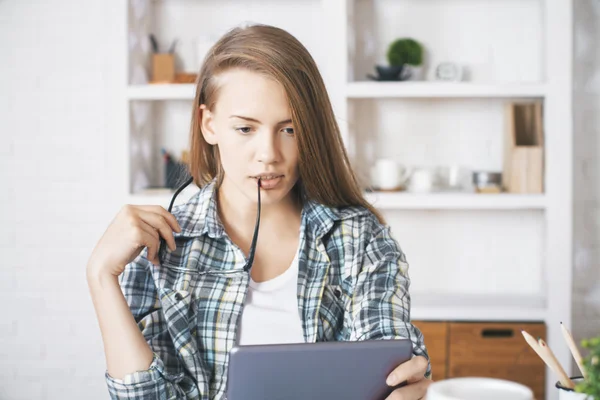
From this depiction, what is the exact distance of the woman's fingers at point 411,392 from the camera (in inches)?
37.1

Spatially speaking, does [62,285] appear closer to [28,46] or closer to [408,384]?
[28,46]

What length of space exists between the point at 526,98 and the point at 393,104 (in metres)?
0.56

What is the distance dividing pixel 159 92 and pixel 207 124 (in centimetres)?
138

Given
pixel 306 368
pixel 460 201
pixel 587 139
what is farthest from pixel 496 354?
pixel 306 368

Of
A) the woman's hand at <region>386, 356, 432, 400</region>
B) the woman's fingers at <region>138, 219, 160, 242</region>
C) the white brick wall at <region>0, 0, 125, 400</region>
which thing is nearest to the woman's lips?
the woman's fingers at <region>138, 219, 160, 242</region>

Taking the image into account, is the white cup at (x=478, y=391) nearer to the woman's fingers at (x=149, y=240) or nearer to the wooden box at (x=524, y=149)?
the woman's fingers at (x=149, y=240)

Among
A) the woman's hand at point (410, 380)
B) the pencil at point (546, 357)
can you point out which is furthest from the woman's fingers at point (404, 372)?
the pencil at point (546, 357)

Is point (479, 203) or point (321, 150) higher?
point (321, 150)

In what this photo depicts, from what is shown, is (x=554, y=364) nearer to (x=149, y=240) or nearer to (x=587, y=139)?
(x=149, y=240)

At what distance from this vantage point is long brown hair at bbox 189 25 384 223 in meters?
1.30

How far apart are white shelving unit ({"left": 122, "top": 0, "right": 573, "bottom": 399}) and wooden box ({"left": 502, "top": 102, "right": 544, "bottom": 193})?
0.06 meters

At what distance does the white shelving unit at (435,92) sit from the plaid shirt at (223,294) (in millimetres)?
1235

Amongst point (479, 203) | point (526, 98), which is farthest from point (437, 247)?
point (526, 98)

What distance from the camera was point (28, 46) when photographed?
118 inches
